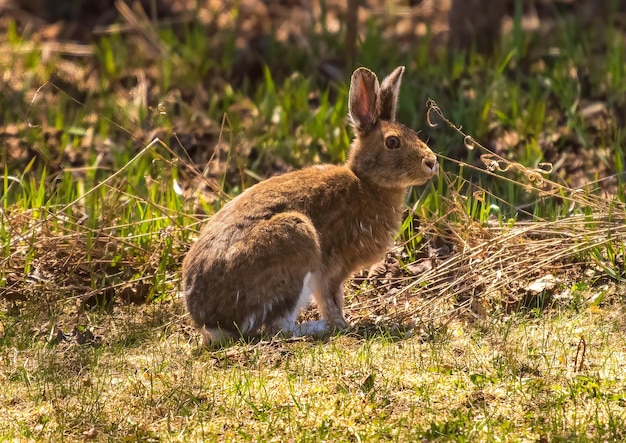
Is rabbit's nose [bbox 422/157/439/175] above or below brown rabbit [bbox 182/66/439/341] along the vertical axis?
above

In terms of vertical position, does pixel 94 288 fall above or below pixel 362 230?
below

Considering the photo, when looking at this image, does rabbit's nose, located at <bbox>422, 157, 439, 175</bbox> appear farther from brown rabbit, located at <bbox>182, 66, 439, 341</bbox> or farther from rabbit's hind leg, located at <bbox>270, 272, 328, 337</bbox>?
rabbit's hind leg, located at <bbox>270, 272, 328, 337</bbox>

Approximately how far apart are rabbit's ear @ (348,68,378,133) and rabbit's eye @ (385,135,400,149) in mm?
166

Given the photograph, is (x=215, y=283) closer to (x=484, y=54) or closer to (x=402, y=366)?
(x=402, y=366)

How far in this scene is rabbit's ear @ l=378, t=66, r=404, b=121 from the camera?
19.5 feet

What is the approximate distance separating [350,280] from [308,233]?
108 centimetres

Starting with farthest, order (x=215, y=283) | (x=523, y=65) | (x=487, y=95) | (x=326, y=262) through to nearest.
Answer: (x=523, y=65)
(x=487, y=95)
(x=326, y=262)
(x=215, y=283)

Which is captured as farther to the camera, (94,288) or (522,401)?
(94,288)

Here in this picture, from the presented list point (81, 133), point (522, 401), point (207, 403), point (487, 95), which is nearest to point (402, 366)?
point (522, 401)

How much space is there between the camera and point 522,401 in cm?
455

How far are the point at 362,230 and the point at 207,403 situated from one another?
1.59 m

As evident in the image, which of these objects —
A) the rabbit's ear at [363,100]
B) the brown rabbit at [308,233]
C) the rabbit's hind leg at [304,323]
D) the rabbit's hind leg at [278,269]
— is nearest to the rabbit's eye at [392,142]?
the brown rabbit at [308,233]

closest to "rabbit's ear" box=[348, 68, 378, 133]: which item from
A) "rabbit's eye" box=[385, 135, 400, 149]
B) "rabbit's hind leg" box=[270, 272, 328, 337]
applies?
"rabbit's eye" box=[385, 135, 400, 149]

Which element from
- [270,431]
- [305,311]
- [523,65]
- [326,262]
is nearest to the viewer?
[270,431]
